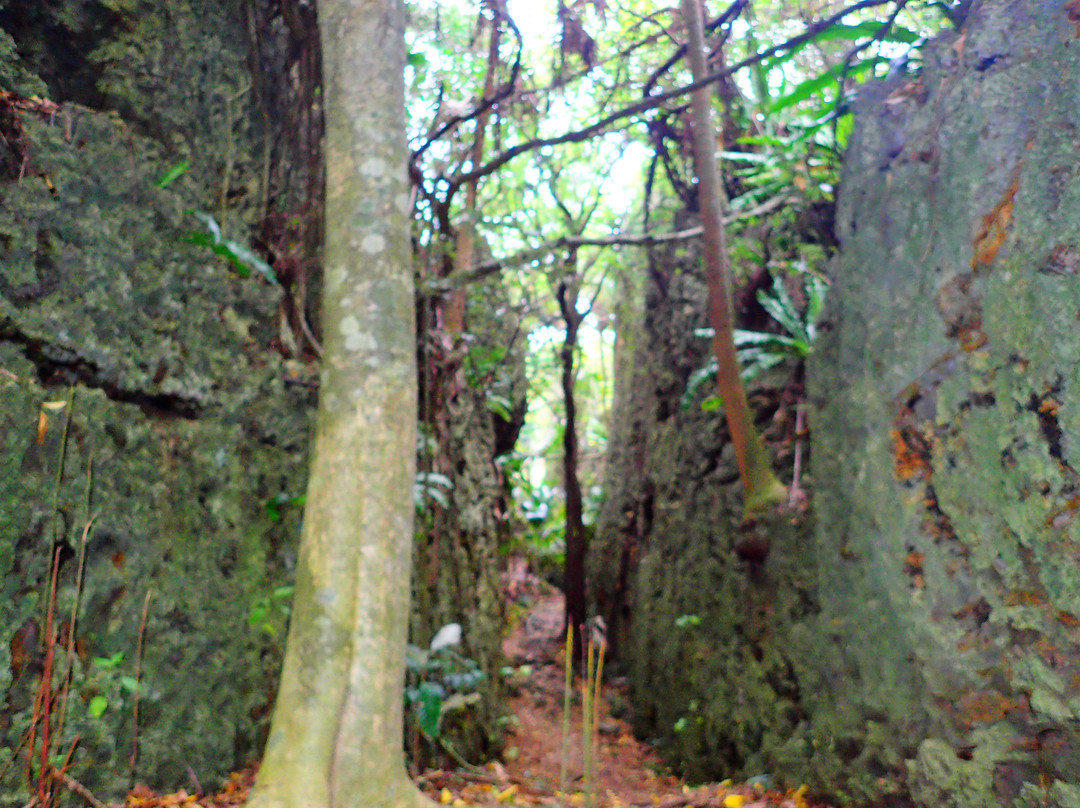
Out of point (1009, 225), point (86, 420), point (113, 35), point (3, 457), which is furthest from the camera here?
point (113, 35)

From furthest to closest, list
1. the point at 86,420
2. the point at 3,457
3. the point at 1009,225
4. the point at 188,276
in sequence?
the point at 188,276 < the point at 1009,225 < the point at 86,420 < the point at 3,457

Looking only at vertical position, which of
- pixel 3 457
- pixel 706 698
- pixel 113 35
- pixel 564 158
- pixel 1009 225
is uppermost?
pixel 564 158

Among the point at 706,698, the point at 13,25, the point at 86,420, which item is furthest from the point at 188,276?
the point at 706,698

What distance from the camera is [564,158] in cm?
709

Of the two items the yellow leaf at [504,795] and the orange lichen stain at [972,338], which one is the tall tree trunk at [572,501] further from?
the orange lichen stain at [972,338]

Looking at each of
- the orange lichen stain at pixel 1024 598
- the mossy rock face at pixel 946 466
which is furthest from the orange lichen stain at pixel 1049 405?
the orange lichen stain at pixel 1024 598

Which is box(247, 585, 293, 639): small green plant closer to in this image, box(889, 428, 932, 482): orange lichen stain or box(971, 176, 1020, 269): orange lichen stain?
box(889, 428, 932, 482): orange lichen stain

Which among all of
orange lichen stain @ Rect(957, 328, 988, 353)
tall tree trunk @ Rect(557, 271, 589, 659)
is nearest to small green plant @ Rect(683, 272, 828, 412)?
orange lichen stain @ Rect(957, 328, 988, 353)

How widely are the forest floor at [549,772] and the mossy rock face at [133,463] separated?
36 centimetres

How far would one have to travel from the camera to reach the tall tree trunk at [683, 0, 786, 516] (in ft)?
14.2

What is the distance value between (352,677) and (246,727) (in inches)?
56.0

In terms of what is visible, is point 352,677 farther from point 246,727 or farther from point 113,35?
point 113,35

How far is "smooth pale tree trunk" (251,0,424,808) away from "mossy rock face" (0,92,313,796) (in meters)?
0.91

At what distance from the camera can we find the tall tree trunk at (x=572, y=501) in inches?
301
